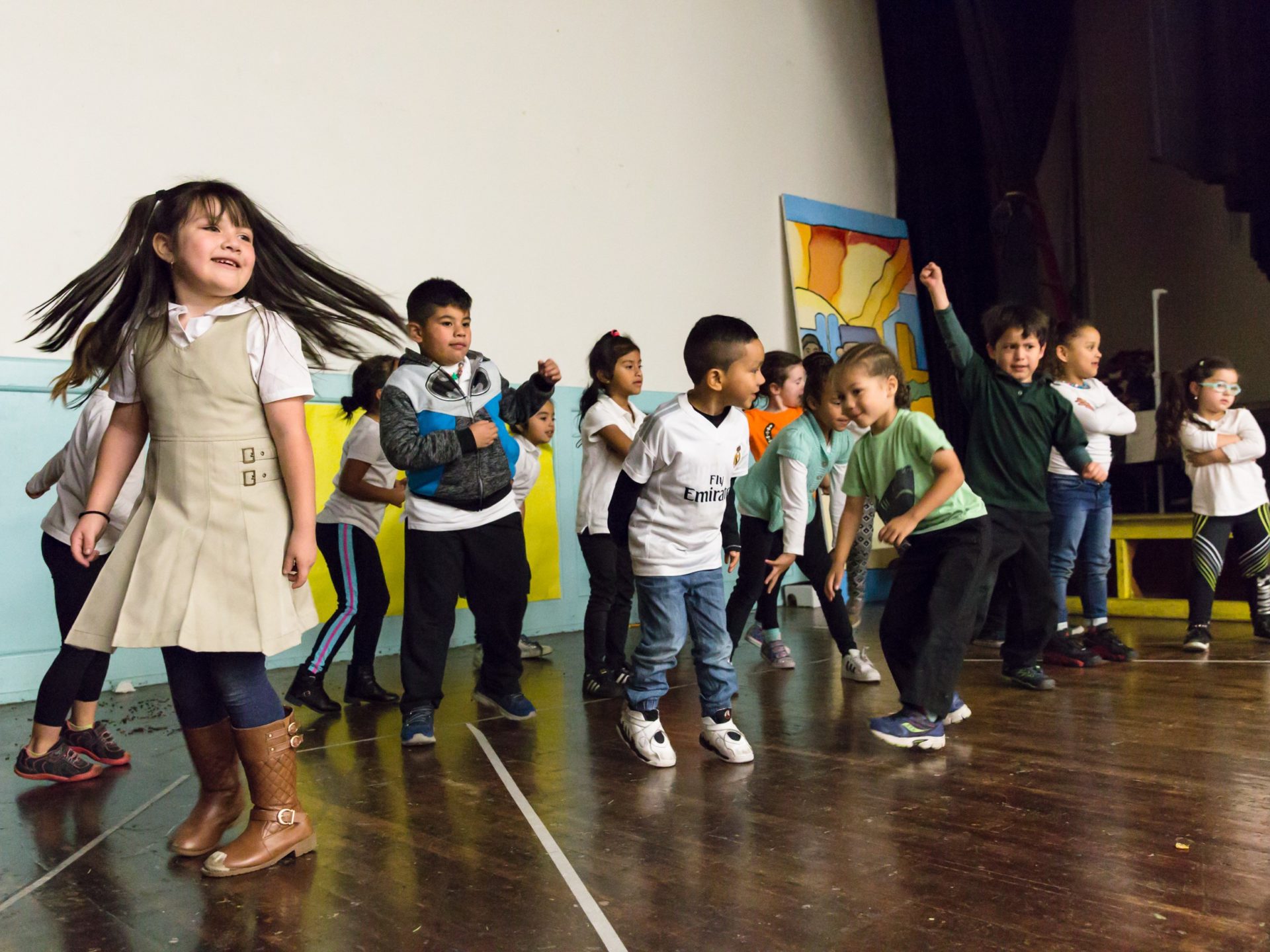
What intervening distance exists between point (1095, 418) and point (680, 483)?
231 centimetres

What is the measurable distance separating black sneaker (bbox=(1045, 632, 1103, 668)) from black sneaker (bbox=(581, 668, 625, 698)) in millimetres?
1464

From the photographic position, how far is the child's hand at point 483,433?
106 inches

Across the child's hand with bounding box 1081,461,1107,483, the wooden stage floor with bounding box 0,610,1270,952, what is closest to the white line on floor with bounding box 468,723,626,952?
the wooden stage floor with bounding box 0,610,1270,952

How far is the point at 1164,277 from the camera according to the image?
5703 millimetres

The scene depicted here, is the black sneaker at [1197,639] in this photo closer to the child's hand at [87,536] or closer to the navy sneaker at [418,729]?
the navy sneaker at [418,729]

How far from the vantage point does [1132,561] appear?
528 centimetres

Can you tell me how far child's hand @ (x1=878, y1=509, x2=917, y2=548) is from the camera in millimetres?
2457

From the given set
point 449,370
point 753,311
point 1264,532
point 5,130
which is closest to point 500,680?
point 449,370

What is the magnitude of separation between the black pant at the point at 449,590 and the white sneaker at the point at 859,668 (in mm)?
1156

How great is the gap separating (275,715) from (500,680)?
1.17 metres

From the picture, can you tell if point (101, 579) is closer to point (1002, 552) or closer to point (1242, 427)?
point (1002, 552)

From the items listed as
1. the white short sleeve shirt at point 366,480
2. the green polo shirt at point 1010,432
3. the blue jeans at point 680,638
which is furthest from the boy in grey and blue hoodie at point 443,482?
the green polo shirt at point 1010,432

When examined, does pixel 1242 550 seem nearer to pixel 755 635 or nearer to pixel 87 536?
pixel 755 635

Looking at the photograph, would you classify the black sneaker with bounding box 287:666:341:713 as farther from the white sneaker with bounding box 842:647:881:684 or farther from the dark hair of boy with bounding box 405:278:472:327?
the white sneaker with bounding box 842:647:881:684
